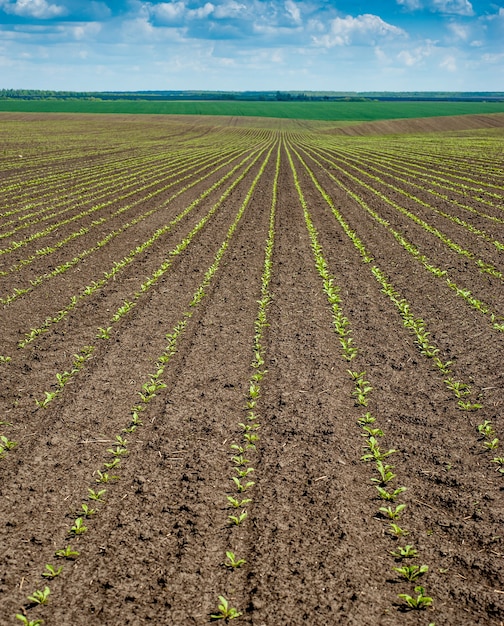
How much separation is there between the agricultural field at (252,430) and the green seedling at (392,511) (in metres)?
0.04

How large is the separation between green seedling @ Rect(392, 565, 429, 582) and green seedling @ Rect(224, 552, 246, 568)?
4.81ft

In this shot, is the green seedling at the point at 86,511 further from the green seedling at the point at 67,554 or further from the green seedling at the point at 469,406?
the green seedling at the point at 469,406

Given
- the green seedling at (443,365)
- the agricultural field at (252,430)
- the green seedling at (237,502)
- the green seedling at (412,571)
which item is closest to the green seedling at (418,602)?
the agricultural field at (252,430)

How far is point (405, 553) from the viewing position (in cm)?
475

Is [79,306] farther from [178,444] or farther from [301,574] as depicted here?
[301,574]

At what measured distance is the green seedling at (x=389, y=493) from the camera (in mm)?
5480

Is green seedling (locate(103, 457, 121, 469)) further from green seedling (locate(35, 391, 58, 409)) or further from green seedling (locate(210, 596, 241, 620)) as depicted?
green seedling (locate(210, 596, 241, 620))

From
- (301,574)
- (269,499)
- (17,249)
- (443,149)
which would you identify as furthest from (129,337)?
(443,149)

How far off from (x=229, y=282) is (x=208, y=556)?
8368mm

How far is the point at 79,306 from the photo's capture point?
11086 millimetres

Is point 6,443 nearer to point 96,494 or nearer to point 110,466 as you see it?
point 110,466

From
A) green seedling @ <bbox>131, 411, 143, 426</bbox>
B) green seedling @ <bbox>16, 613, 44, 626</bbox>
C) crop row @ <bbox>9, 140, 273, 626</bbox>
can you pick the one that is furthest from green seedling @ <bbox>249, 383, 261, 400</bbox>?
green seedling @ <bbox>16, 613, 44, 626</bbox>

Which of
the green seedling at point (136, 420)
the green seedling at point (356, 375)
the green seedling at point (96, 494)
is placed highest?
the green seedling at point (356, 375)

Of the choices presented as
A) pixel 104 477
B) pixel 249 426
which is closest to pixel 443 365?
pixel 249 426
